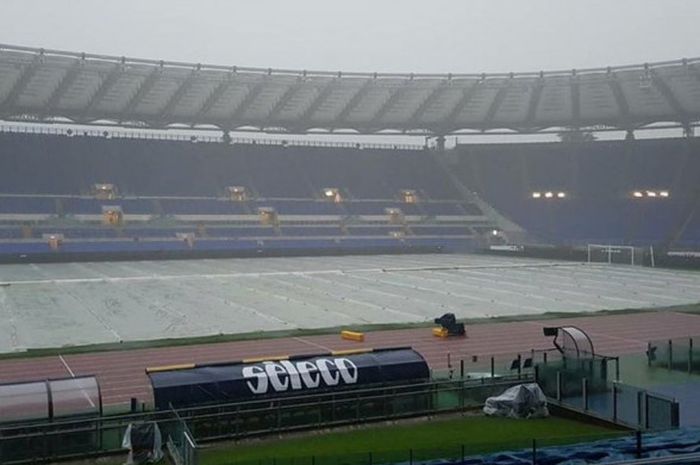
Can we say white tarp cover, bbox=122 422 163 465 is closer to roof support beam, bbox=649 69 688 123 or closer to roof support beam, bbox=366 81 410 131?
roof support beam, bbox=366 81 410 131

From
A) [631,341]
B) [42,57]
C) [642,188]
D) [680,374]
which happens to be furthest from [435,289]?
[642,188]

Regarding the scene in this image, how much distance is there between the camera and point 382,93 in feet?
218

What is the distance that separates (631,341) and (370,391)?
39.4ft

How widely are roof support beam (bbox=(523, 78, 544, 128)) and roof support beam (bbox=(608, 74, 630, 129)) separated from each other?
5970mm

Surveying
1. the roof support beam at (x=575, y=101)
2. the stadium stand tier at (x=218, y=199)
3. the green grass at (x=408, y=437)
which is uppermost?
the roof support beam at (x=575, y=101)

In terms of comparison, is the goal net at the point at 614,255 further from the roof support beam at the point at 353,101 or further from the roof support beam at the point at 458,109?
the roof support beam at the point at 353,101

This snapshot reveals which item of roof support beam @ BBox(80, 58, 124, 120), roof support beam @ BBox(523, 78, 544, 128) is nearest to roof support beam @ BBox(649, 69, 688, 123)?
roof support beam @ BBox(523, 78, 544, 128)

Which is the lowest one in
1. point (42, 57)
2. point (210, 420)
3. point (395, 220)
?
point (210, 420)

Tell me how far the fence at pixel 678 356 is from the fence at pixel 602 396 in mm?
2174

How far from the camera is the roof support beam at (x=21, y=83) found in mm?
50688

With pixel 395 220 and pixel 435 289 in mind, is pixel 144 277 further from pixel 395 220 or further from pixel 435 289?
pixel 395 220

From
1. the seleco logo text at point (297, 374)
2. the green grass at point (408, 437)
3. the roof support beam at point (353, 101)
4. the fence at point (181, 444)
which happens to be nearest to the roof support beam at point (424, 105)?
the roof support beam at point (353, 101)

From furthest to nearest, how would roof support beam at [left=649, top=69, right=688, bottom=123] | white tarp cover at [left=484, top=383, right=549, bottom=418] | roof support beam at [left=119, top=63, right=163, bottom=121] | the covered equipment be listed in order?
roof support beam at [left=649, top=69, right=688, bottom=123] → roof support beam at [left=119, top=63, right=163, bottom=121] → the covered equipment → white tarp cover at [left=484, top=383, right=549, bottom=418]

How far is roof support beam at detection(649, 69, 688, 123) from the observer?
59.3m
